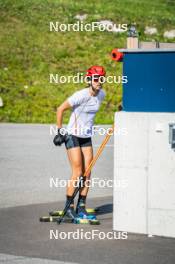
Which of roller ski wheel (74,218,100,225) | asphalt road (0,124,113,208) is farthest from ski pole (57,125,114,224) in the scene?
asphalt road (0,124,113,208)

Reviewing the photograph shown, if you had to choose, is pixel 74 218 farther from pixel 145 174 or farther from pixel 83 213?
pixel 145 174

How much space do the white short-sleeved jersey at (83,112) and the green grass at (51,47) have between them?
22.9m

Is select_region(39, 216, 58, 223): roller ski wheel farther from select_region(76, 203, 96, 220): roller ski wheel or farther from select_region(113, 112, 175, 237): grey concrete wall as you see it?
select_region(113, 112, 175, 237): grey concrete wall

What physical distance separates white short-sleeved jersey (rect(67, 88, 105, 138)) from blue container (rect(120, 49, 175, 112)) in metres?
0.88

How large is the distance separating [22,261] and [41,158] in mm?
10743

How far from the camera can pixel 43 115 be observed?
35.6m

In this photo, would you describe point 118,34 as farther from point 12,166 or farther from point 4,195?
point 4,195

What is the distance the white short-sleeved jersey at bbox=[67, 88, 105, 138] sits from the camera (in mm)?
10555

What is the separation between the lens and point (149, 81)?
9586mm

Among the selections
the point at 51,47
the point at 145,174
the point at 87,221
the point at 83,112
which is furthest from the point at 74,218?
the point at 51,47

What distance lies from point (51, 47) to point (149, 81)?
115 ft

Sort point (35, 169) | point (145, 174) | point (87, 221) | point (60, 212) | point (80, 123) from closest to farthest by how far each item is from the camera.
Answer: point (145, 174) < point (87, 221) < point (80, 123) < point (60, 212) < point (35, 169)

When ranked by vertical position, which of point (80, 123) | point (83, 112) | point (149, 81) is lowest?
point (80, 123)

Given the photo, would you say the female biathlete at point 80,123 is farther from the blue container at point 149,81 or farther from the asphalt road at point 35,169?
the asphalt road at point 35,169
